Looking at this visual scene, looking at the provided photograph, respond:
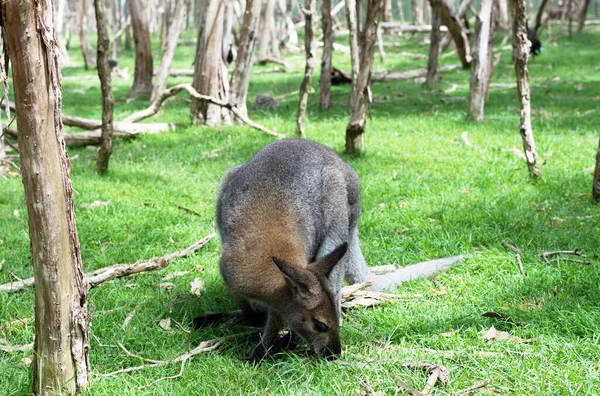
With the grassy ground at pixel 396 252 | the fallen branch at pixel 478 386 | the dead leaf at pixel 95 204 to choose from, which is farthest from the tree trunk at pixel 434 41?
the fallen branch at pixel 478 386

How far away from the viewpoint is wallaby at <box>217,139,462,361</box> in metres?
3.57

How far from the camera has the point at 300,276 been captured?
11.2ft

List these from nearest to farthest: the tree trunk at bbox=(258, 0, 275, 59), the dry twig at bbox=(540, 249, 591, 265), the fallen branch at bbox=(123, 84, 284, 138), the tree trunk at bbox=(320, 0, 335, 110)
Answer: the dry twig at bbox=(540, 249, 591, 265), the fallen branch at bbox=(123, 84, 284, 138), the tree trunk at bbox=(320, 0, 335, 110), the tree trunk at bbox=(258, 0, 275, 59)

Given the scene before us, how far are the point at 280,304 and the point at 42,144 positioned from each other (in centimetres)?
146

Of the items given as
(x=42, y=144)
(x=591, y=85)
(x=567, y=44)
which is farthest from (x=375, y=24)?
(x=567, y=44)

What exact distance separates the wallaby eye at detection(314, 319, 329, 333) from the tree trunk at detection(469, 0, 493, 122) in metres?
7.12

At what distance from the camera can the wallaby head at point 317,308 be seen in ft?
11.5

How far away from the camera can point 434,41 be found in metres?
12.5

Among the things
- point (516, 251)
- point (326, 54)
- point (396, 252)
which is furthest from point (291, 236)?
point (326, 54)

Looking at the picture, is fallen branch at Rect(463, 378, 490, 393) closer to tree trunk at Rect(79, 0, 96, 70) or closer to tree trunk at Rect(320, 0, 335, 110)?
tree trunk at Rect(320, 0, 335, 110)

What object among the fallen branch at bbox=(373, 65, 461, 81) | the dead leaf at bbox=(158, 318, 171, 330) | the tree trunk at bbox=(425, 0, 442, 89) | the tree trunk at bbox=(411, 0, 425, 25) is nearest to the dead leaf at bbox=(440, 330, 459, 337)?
the dead leaf at bbox=(158, 318, 171, 330)

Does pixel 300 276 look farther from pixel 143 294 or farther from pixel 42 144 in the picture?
pixel 143 294

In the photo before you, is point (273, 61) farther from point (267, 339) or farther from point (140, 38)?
point (267, 339)

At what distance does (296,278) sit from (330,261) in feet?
0.74
